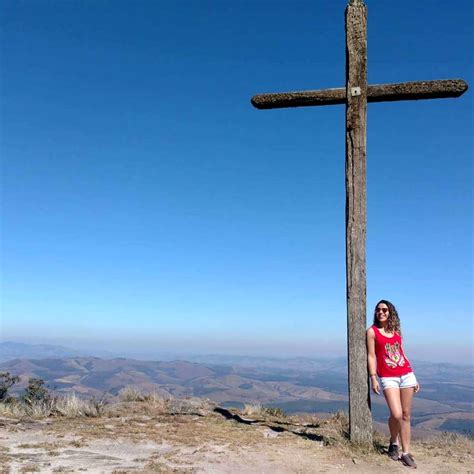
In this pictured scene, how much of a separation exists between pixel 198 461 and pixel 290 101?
20.2 feet

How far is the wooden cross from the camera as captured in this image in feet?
22.9

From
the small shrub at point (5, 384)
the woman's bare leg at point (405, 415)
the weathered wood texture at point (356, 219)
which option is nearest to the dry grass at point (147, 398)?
the small shrub at point (5, 384)

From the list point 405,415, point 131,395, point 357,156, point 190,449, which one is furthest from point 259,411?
point 357,156

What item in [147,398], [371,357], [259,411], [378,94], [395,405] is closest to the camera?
[395,405]

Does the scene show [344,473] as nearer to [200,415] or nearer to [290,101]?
[200,415]

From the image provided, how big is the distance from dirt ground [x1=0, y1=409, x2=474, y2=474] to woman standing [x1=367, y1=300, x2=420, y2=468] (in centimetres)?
36

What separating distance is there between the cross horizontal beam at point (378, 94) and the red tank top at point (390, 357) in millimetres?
4001

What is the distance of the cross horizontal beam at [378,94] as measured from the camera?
285 inches

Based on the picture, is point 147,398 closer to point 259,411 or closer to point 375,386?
point 259,411

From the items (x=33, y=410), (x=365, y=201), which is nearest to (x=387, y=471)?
(x=365, y=201)

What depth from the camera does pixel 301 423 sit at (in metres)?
9.85

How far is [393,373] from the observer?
21.0 feet

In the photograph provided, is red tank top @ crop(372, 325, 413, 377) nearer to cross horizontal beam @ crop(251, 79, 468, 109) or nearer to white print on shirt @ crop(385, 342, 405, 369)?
white print on shirt @ crop(385, 342, 405, 369)

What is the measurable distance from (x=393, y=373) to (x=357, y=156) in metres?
3.54
